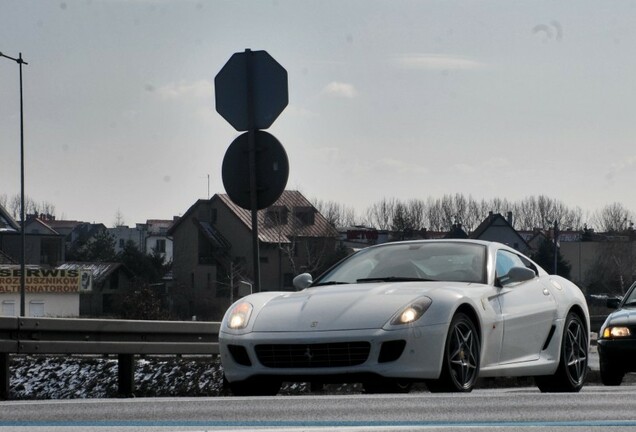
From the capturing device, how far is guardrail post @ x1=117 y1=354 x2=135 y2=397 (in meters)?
11.0

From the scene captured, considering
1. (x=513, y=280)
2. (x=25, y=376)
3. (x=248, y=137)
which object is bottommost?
(x=25, y=376)

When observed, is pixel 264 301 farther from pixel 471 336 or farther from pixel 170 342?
pixel 170 342

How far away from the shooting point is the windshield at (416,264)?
9695 millimetres

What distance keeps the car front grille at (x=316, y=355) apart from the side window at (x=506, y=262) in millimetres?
1800

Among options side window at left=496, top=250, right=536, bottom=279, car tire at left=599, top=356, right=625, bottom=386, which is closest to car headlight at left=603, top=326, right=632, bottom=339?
car tire at left=599, top=356, right=625, bottom=386

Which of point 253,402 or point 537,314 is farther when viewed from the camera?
point 537,314

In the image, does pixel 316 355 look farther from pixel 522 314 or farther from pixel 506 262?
pixel 506 262

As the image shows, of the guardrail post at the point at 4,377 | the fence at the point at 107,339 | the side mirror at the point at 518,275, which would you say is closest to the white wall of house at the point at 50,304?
the fence at the point at 107,339

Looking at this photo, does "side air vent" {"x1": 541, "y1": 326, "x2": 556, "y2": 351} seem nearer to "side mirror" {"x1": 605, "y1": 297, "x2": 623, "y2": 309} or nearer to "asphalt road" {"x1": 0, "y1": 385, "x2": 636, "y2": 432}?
"asphalt road" {"x1": 0, "y1": 385, "x2": 636, "y2": 432}

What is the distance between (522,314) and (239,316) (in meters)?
2.35

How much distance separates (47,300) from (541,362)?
81880 millimetres

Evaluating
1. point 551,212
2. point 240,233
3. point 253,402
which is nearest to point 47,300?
point 240,233

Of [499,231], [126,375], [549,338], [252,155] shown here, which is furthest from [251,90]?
[499,231]

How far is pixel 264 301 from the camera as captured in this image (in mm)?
9211
